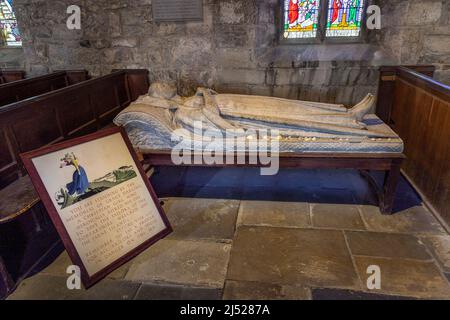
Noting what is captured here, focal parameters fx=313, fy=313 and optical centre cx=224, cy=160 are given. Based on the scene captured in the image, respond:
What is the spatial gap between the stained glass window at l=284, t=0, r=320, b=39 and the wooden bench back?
179cm

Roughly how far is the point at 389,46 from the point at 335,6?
2.42ft

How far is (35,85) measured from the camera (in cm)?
334

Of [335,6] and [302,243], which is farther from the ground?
[335,6]

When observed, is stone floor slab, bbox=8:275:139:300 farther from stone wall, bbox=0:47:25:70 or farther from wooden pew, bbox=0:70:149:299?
stone wall, bbox=0:47:25:70

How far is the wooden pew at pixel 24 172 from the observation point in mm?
1966

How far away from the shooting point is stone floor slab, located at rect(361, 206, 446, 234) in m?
2.39

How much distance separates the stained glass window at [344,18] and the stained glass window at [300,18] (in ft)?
0.52

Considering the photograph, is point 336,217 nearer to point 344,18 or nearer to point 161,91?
point 161,91

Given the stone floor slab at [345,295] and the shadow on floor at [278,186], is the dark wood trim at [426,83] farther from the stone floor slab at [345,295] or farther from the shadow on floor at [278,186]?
the stone floor slab at [345,295]

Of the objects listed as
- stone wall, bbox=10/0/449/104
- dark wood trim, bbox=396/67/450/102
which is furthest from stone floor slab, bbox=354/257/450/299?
stone wall, bbox=10/0/449/104

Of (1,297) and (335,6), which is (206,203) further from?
(335,6)
